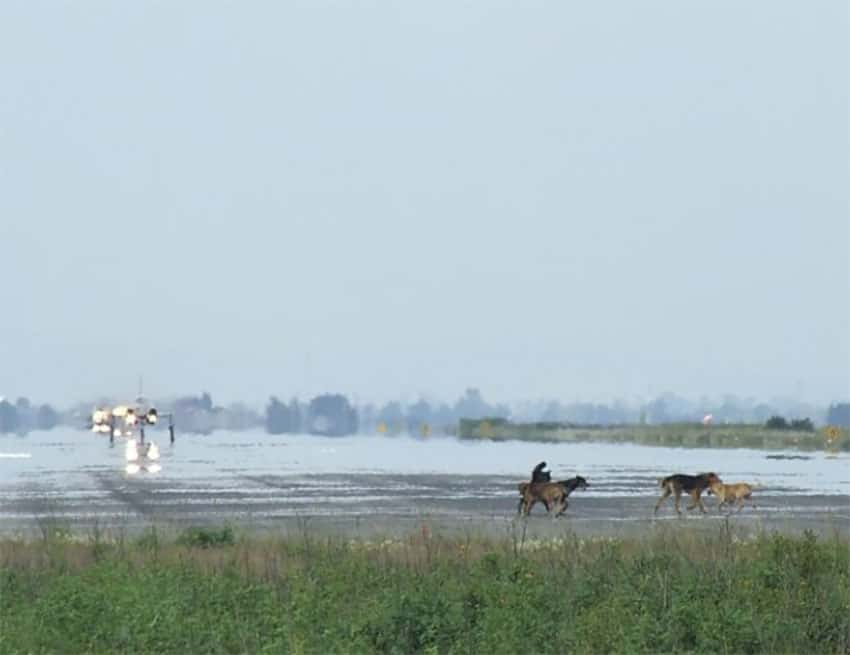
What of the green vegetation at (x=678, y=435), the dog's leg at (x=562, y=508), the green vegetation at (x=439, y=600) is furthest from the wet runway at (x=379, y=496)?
the green vegetation at (x=678, y=435)

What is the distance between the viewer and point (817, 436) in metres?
130

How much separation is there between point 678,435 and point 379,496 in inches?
3898

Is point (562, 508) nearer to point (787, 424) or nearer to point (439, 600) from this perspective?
point (439, 600)

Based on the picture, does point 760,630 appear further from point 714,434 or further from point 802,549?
point 714,434

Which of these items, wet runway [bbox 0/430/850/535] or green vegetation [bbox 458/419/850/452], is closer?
wet runway [bbox 0/430/850/535]

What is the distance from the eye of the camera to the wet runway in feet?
123

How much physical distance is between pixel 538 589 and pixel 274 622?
10.9ft

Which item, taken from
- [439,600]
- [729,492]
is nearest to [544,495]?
[729,492]

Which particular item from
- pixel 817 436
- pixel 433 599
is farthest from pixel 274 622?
pixel 817 436

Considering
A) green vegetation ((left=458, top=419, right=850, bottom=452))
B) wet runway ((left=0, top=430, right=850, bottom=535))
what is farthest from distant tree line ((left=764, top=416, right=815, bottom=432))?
wet runway ((left=0, top=430, right=850, bottom=535))

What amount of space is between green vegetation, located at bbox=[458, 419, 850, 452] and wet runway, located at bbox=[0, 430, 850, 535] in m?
35.4

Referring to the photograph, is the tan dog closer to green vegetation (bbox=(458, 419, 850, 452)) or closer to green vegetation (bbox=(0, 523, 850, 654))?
green vegetation (bbox=(0, 523, 850, 654))

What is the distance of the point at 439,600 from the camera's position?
18.7 metres

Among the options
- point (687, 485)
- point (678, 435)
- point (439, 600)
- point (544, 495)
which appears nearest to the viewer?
point (439, 600)
